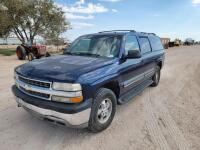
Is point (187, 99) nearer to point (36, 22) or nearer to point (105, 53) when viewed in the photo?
point (105, 53)

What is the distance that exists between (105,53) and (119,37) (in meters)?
0.57

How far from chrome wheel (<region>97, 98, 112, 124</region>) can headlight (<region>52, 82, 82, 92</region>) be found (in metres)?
0.77

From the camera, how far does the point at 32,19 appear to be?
24734mm

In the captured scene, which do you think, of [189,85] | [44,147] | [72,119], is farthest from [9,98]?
[189,85]

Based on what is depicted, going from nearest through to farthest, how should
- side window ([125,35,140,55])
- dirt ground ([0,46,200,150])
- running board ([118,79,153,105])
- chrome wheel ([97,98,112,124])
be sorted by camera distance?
dirt ground ([0,46,200,150])
chrome wheel ([97,98,112,124])
running board ([118,79,153,105])
side window ([125,35,140,55])

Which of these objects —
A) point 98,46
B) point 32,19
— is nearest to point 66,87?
point 98,46

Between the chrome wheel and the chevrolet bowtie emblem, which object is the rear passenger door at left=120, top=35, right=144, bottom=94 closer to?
the chrome wheel

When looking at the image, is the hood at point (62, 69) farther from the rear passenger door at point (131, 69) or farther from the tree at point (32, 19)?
the tree at point (32, 19)

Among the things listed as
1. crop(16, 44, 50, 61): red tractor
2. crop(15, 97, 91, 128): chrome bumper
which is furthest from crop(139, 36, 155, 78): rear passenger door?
crop(16, 44, 50, 61): red tractor

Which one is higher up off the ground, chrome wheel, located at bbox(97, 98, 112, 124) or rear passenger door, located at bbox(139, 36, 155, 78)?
rear passenger door, located at bbox(139, 36, 155, 78)

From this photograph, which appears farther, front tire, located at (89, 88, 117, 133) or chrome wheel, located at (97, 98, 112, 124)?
chrome wheel, located at (97, 98, 112, 124)

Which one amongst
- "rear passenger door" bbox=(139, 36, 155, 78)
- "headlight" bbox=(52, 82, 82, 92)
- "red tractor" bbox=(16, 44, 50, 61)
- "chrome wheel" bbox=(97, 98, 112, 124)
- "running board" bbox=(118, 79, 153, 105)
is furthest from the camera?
"red tractor" bbox=(16, 44, 50, 61)

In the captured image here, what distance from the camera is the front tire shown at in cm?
335

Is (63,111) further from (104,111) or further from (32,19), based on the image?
(32,19)
